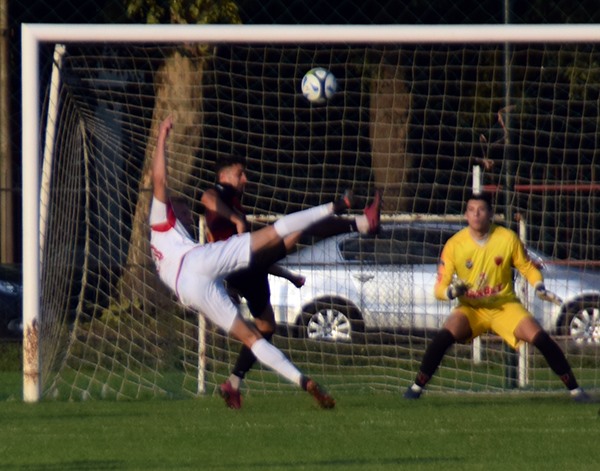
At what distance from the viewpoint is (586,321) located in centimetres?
1203

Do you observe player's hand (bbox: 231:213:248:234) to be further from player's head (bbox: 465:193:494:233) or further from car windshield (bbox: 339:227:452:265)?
car windshield (bbox: 339:227:452:265)

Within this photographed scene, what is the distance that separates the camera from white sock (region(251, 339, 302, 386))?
909cm

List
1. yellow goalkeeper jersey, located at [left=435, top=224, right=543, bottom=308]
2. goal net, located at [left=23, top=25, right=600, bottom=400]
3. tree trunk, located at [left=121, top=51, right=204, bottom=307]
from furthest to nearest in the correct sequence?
1. tree trunk, located at [left=121, top=51, right=204, bottom=307]
2. goal net, located at [left=23, top=25, right=600, bottom=400]
3. yellow goalkeeper jersey, located at [left=435, top=224, right=543, bottom=308]

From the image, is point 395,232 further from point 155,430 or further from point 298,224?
point 155,430

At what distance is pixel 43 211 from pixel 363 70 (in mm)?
5006

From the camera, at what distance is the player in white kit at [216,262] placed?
9.16 meters

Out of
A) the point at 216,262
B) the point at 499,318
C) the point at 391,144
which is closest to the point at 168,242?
the point at 216,262

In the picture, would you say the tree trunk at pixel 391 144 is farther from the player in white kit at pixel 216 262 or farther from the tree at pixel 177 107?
the player in white kit at pixel 216 262

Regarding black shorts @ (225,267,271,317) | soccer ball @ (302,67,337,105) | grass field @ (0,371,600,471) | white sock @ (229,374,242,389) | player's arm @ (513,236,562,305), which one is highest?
soccer ball @ (302,67,337,105)

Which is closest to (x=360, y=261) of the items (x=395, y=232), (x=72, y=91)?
(x=395, y=232)

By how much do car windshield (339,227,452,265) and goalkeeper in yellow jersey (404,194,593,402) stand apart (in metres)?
1.76

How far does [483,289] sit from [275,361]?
5.91 feet

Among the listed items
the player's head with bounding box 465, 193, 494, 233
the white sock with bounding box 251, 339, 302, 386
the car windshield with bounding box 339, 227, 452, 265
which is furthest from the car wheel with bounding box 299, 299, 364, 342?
the white sock with bounding box 251, 339, 302, 386

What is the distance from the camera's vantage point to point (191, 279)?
934 centimetres
